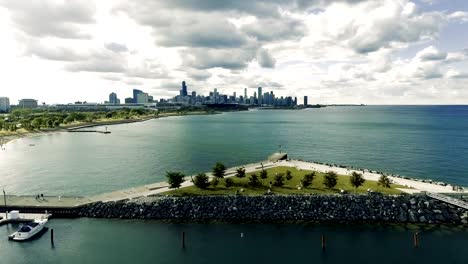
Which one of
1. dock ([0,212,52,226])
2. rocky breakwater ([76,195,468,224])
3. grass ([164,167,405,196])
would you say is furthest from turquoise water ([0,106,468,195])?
grass ([164,167,405,196])

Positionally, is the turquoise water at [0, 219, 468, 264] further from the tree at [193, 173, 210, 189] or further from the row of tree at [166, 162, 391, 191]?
the tree at [193, 173, 210, 189]

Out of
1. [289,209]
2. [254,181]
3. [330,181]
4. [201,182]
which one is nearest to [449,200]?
[330,181]

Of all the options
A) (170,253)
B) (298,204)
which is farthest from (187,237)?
(298,204)

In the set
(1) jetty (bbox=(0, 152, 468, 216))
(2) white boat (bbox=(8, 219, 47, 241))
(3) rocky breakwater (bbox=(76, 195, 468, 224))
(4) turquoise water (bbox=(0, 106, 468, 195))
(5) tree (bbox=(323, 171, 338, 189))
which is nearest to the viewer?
(2) white boat (bbox=(8, 219, 47, 241))

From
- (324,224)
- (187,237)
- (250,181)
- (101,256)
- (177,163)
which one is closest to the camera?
(101,256)

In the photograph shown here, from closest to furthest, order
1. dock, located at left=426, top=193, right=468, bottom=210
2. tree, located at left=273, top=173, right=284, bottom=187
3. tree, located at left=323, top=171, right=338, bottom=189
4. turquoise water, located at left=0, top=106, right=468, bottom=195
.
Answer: dock, located at left=426, top=193, right=468, bottom=210
tree, located at left=323, top=171, right=338, bottom=189
tree, located at left=273, top=173, right=284, bottom=187
turquoise water, located at left=0, top=106, right=468, bottom=195

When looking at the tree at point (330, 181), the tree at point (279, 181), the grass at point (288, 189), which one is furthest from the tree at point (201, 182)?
the tree at point (330, 181)

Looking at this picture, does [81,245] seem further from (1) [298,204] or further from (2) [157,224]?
(1) [298,204]

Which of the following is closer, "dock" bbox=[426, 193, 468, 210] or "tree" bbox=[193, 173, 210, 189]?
"dock" bbox=[426, 193, 468, 210]
